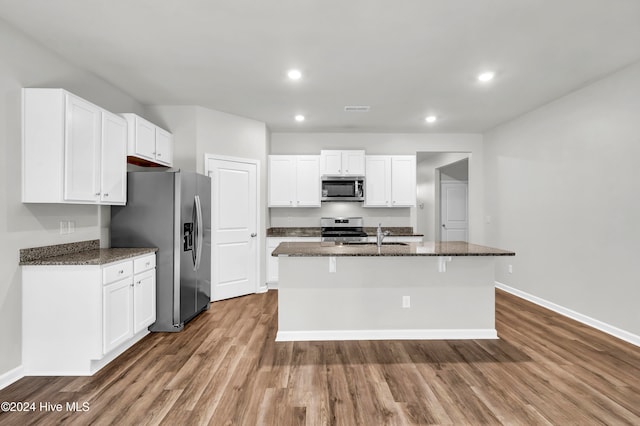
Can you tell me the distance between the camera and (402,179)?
5582 millimetres

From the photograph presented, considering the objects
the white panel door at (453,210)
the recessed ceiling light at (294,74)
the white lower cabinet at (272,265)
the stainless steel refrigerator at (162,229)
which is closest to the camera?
the recessed ceiling light at (294,74)

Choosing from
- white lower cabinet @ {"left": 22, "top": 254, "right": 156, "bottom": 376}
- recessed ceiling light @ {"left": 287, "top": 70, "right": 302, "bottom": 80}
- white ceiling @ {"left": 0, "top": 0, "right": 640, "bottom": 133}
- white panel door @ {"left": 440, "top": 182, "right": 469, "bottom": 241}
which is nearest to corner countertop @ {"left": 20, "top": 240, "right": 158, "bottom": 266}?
white lower cabinet @ {"left": 22, "top": 254, "right": 156, "bottom": 376}

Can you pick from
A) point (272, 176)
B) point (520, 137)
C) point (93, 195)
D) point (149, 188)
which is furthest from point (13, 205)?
point (520, 137)

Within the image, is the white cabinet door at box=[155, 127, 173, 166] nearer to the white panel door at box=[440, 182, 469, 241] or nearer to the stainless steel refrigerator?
the stainless steel refrigerator

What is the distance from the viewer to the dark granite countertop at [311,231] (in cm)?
552

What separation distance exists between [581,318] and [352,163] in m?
3.65

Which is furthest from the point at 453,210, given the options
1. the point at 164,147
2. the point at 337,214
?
the point at 164,147

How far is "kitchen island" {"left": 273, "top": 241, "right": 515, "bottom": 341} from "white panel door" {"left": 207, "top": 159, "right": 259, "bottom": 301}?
5.49 feet

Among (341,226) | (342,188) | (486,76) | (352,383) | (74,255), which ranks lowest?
(352,383)

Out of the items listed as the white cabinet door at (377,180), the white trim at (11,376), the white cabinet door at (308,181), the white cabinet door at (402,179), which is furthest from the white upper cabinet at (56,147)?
the white cabinet door at (402,179)

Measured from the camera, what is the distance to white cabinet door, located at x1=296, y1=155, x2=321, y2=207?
547 centimetres

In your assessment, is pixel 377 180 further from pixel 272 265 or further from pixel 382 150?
pixel 272 265

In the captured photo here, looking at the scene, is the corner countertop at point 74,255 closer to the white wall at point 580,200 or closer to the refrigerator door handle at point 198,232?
the refrigerator door handle at point 198,232

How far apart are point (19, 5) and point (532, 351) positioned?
4926 millimetres
